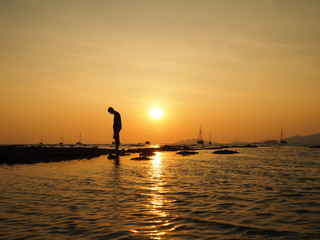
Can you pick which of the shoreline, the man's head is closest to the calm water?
the shoreline

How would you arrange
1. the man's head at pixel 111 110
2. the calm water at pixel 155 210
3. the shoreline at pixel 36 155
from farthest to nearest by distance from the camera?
the man's head at pixel 111 110, the shoreline at pixel 36 155, the calm water at pixel 155 210

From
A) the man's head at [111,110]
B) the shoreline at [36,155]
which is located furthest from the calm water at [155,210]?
the man's head at [111,110]

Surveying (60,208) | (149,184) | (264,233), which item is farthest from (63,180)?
(264,233)

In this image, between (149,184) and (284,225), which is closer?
(284,225)

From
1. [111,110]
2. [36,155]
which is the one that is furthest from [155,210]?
[36,155]

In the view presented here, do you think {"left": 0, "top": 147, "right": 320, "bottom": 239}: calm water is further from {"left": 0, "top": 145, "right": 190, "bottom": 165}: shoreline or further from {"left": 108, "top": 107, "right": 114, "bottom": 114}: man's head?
{"left": 108, "top": 107, "right": 114, "bottom": 114}: man's head

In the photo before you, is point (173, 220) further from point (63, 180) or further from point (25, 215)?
point (63, 180)

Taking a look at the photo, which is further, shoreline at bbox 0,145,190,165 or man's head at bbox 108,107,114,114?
man's head at bbox 108,107,114,114

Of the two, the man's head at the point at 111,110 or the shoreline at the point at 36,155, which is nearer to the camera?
the shoreline at the point at 36,155

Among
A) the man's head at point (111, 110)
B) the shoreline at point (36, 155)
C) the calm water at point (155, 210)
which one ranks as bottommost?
the calm water at point (155, 210)

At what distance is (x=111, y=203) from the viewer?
9688 millimetres

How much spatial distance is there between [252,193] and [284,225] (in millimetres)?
4531

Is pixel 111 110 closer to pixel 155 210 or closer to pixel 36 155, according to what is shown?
pixel 36 155

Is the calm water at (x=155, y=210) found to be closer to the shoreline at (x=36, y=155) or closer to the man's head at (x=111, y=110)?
the shoreline at (x=36, y=155)
